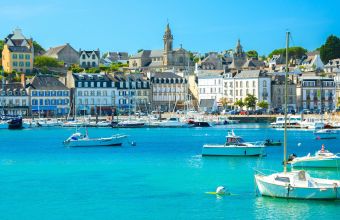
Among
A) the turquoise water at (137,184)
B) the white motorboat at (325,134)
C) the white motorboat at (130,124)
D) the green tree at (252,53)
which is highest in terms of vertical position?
the green tree at (252,53)

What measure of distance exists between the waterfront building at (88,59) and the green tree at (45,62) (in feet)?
21.7

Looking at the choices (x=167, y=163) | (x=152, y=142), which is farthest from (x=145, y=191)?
(x=152, y=142)

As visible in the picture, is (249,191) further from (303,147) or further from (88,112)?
(88,112)

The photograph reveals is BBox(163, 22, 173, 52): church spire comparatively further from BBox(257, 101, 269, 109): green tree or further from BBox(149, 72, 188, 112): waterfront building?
BBox(257, 101, 269, 109): green tree

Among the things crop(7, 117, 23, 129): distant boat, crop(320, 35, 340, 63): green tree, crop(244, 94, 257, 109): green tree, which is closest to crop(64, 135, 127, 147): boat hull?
crop(7, 117, 23, 129): distant boat

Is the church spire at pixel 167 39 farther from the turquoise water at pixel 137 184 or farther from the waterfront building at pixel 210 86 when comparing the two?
the turquoise water at pixel 137 184

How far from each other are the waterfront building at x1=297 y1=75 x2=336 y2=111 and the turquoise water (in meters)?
53.4

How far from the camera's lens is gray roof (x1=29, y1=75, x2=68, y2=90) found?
118 m

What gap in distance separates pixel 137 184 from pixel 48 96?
77.5 m

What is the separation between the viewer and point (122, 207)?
36656 millimetres

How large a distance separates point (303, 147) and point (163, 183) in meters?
29.4

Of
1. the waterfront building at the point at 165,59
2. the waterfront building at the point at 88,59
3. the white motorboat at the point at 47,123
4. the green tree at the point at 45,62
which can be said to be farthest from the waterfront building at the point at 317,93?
the green tree at the point at 45,62

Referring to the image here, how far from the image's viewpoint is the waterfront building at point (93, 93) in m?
122

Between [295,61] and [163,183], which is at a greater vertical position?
[295,61]
